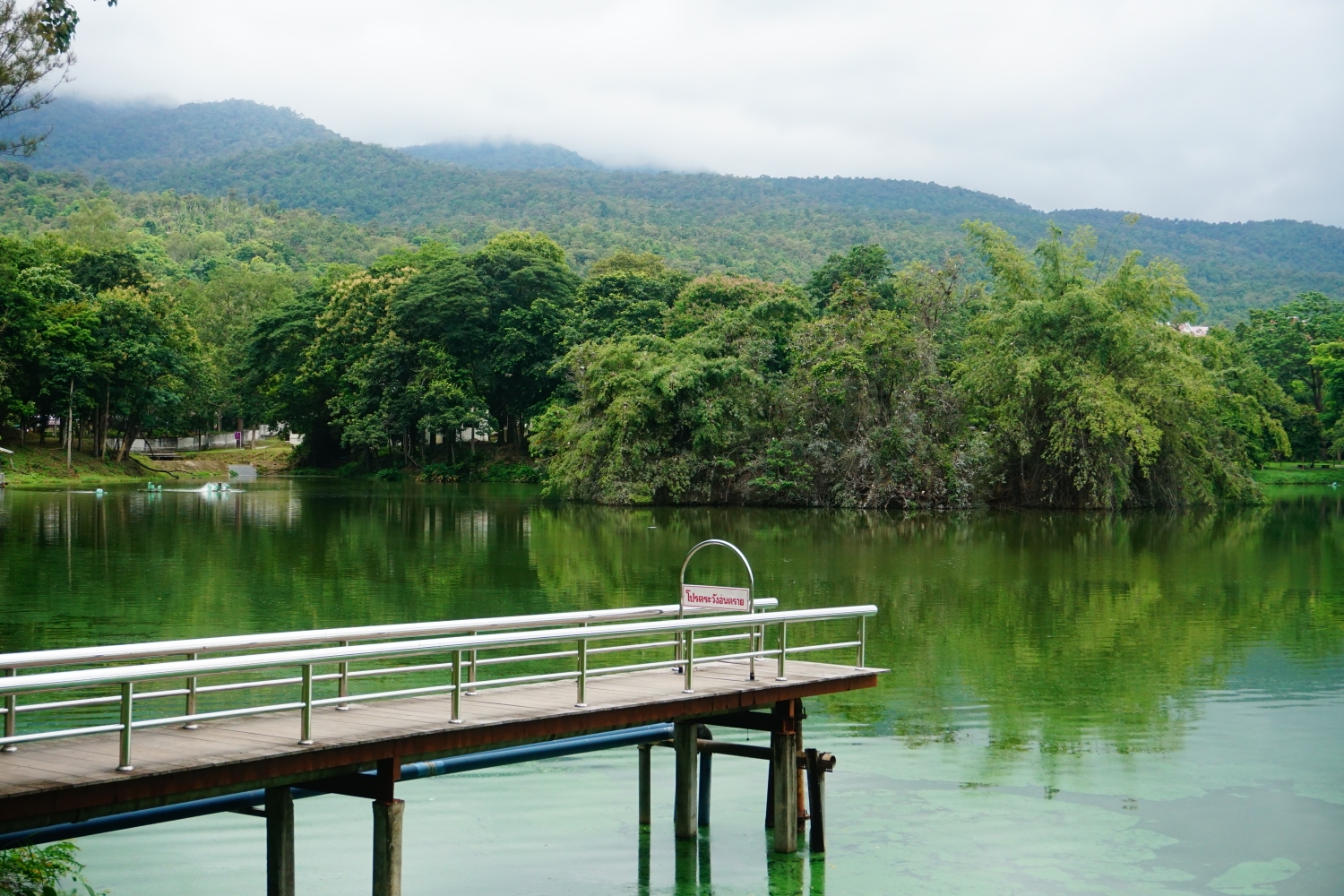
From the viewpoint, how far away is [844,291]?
51719mm

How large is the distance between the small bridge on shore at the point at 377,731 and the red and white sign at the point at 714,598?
3cm

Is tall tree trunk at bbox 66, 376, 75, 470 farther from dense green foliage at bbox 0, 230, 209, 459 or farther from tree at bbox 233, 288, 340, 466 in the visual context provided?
tree at bbox 233, 288, 340, 466

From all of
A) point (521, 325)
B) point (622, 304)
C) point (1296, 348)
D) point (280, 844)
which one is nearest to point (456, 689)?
point (280, 844)

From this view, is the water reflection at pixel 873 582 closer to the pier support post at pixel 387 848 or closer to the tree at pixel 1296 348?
the pier support post at pixel 387 848

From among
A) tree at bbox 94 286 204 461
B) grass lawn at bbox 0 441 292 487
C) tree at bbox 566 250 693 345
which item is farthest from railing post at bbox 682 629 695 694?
tree at bbox 94 286 204 461

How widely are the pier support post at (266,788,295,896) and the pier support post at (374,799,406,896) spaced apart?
1.55 ft

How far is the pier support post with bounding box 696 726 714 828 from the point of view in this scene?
Result: 34.3ft

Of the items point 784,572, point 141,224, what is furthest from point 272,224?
point 784,572

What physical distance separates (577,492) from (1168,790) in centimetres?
3988

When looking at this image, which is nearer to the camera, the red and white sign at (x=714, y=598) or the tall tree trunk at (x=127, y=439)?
the red and white sign at (x=714, y=598)

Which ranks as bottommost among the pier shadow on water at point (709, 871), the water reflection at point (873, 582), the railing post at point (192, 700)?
the water reflection at point (873, 582)

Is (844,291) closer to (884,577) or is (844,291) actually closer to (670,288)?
(670,288)

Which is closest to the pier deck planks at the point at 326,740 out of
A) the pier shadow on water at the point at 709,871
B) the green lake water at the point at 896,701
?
the pier shadow on water at the point at 709,871

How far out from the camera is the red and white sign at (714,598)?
9977 millimetres
